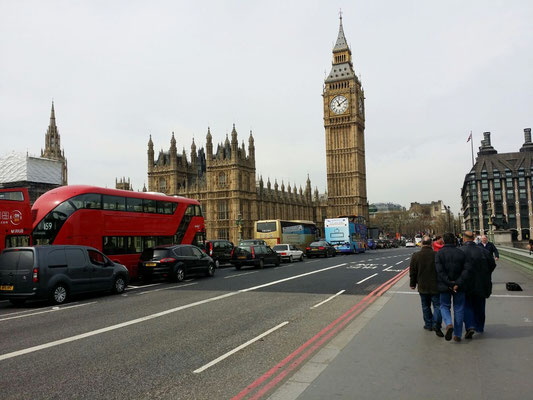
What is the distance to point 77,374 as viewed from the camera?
5871 millimetres

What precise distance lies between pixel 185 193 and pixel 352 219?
114ft

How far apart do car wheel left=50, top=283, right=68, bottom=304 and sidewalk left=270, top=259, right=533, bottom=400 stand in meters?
8.87

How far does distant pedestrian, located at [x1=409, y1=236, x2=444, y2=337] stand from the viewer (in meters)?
7.63

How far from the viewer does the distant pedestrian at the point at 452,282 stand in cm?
709

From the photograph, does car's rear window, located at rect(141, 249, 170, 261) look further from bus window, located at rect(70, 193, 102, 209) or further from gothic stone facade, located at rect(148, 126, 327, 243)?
gothic stone facade, located at rect(148, 126, 327, 243)

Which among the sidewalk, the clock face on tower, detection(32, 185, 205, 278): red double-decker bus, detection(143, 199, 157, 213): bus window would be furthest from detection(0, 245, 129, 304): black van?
the clock face on tower

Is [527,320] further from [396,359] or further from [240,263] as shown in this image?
[240,263]

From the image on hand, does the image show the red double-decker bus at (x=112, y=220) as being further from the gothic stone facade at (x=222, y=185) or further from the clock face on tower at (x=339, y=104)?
the clock face on tower at (x=339, y=104)

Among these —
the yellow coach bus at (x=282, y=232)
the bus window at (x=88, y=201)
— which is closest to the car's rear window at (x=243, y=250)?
the bus window at (x=88, y=201)

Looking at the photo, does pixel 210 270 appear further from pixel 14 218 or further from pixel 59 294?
pixel 14 218

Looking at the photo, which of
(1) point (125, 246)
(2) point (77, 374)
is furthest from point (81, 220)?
(2) point (77, 374)

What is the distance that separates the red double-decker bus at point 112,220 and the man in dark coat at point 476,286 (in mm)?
14534

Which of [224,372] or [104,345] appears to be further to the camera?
[104,345]

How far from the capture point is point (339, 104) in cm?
9738
